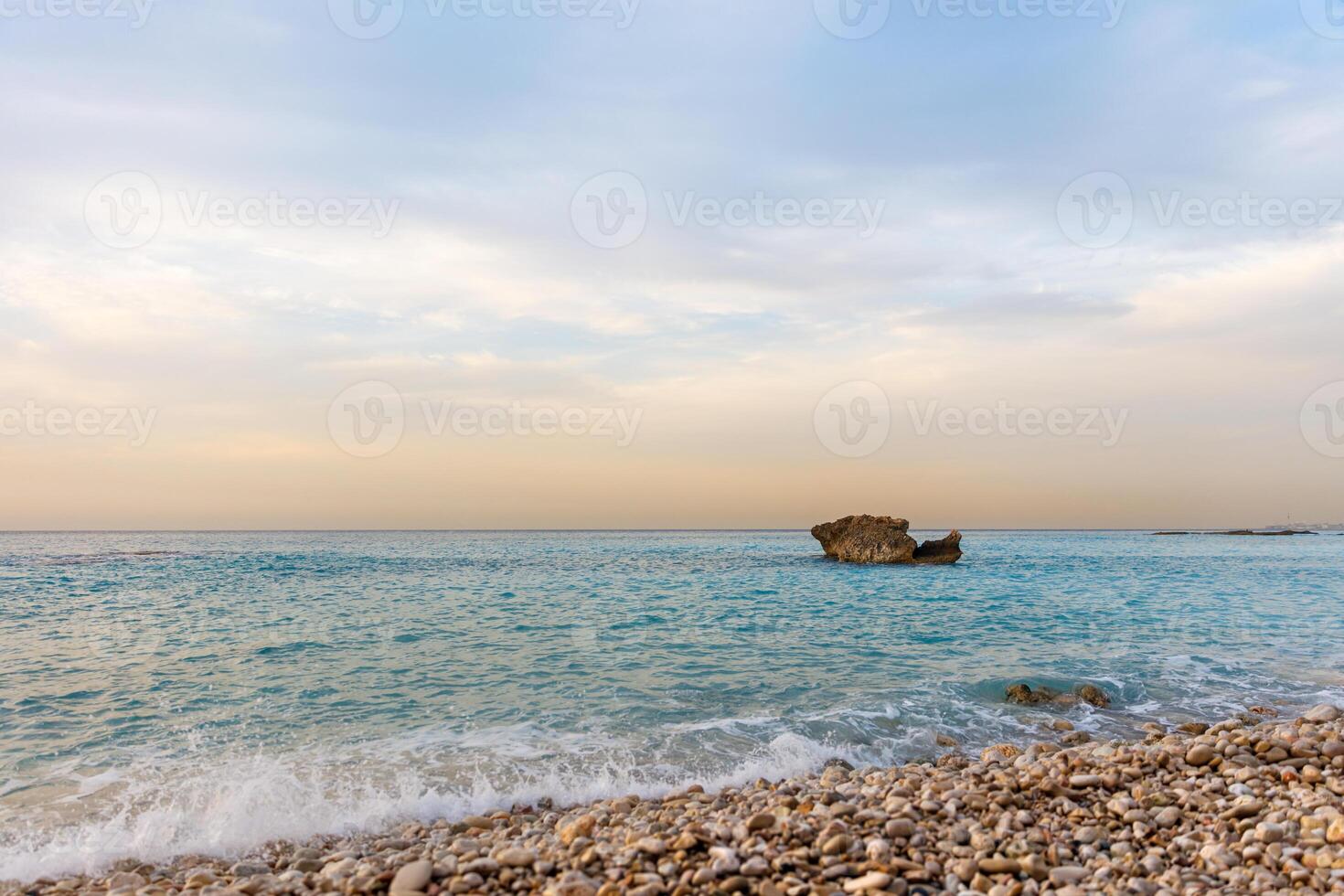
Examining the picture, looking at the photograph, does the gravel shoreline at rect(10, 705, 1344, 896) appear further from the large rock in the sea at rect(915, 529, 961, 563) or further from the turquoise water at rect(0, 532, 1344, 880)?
the large rock in the sea at rect(915, 529, 961, 563)

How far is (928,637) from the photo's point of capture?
64.5ft

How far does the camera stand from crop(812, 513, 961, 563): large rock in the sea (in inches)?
2188

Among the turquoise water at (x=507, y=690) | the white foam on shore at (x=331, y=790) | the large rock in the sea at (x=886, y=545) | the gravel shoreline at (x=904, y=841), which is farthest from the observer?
the large rock in the sea at (x=886, y=545)

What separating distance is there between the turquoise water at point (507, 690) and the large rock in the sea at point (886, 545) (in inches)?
996

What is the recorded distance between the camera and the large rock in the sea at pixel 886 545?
182 feet

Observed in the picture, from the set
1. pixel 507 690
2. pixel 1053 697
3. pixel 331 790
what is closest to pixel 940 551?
pixel 1053 697

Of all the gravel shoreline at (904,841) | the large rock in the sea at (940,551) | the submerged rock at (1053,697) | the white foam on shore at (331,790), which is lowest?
the large rock in the sea at (940,551)

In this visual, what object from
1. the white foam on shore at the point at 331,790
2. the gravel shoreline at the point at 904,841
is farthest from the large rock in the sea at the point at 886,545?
the gravel shoreline at the point at 904,841

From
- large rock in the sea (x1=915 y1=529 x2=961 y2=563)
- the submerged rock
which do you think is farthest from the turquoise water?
large rock in the sea (x1=915 y1=529 x2=961 y2=563)

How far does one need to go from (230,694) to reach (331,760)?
5.01 metres

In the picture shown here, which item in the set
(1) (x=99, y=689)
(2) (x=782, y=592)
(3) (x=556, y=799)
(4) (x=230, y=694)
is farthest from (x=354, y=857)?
(2) (x=782, y=592)

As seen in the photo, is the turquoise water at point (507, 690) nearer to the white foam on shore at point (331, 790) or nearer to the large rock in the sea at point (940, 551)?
the white foam on shore at point (331, 790)

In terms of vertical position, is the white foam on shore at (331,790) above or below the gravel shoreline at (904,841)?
below

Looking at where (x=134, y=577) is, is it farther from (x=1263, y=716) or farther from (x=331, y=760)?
(x=1263, y=716)
